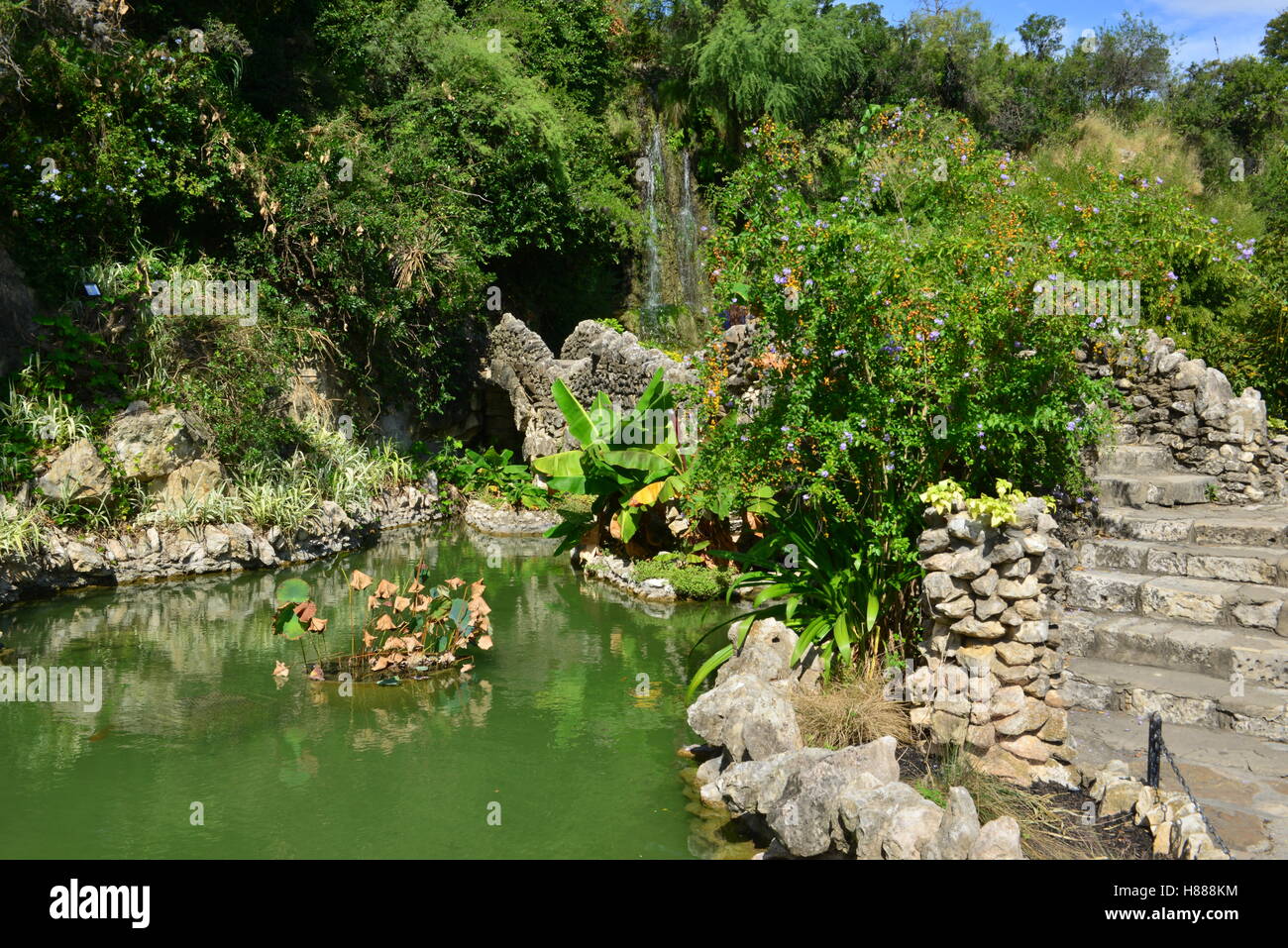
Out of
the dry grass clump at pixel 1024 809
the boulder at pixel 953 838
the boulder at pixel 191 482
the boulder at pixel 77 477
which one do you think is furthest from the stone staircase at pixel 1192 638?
the boulder at pixel 77 477

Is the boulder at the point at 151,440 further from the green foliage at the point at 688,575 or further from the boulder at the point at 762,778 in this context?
the boulder at the point at 762,778

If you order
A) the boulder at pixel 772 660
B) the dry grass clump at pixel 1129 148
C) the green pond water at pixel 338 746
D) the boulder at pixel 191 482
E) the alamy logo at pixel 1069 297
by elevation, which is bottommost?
the green pond water at pixel 338 746

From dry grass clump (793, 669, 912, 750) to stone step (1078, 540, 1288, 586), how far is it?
9.65 ft

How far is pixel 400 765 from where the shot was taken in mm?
6266

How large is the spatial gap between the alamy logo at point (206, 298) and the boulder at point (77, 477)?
7.46 ft

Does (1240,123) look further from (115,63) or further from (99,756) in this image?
(99,756)

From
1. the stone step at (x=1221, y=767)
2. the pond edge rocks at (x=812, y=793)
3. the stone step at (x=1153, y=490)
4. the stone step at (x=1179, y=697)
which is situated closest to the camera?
the pond edge rocks at (x=812, y=793)

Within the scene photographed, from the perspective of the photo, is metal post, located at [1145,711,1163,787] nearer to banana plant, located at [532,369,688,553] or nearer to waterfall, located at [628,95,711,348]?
banana plant, located at [532,369,688,553]

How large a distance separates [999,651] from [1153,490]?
13.6 ft
